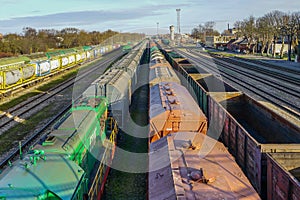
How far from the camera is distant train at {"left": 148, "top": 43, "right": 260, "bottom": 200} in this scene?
6.04 metres

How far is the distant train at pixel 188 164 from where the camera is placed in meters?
6.04

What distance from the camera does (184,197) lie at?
5707 mm

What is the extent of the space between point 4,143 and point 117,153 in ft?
19.8

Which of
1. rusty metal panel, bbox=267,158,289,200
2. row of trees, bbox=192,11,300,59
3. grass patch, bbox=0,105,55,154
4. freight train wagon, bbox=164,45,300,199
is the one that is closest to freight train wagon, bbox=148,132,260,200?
rusty metal panel, bbox=267,158,289,200

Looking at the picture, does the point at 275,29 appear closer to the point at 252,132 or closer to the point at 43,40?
the point at 43,40

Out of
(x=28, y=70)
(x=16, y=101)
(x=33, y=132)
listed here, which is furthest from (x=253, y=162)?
(x=28, y=70)

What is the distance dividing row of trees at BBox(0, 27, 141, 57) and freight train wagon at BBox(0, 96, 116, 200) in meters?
53.3

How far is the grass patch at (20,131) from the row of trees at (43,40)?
42.9m

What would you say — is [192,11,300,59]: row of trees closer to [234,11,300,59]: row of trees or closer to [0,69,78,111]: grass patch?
[234,11,300,59]: row of trees

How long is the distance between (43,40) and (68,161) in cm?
7898

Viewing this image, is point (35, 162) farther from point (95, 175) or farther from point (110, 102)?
point (110, 102)

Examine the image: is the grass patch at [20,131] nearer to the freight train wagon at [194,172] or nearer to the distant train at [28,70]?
the distant train at [28,70]

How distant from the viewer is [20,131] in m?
17.2

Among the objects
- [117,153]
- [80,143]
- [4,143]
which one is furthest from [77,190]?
[4,143]
